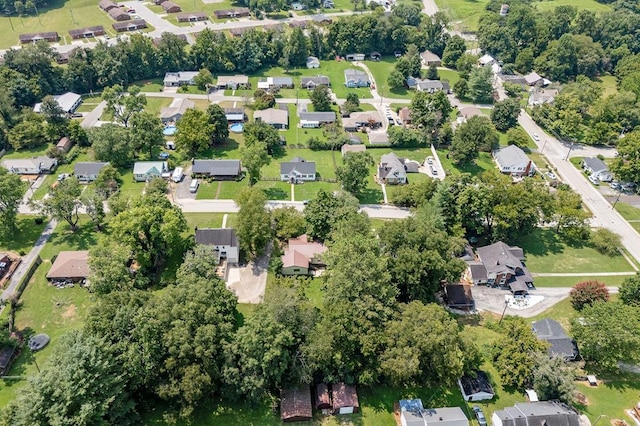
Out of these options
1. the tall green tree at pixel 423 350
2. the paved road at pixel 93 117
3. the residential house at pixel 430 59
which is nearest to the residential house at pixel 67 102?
the paved road at pixel 93 117

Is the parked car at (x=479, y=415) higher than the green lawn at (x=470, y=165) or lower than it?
lower

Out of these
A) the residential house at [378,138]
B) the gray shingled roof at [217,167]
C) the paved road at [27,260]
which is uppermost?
the gray shingled roof at [217,167]

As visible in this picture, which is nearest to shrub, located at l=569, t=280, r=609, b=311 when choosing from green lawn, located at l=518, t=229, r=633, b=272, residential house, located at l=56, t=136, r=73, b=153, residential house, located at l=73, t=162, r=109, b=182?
green lawn, located at l=518, t=229, r=633, b=272

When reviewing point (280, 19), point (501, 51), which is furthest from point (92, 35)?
point (501, 51)

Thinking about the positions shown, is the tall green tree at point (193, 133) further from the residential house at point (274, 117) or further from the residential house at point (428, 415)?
the residential house at point (428, 415)

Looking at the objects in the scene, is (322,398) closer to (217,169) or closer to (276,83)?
(217,169)

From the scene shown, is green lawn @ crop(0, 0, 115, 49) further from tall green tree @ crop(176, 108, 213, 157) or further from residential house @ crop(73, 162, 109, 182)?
tall green tree @ crop(176, 108, 213, 157)
